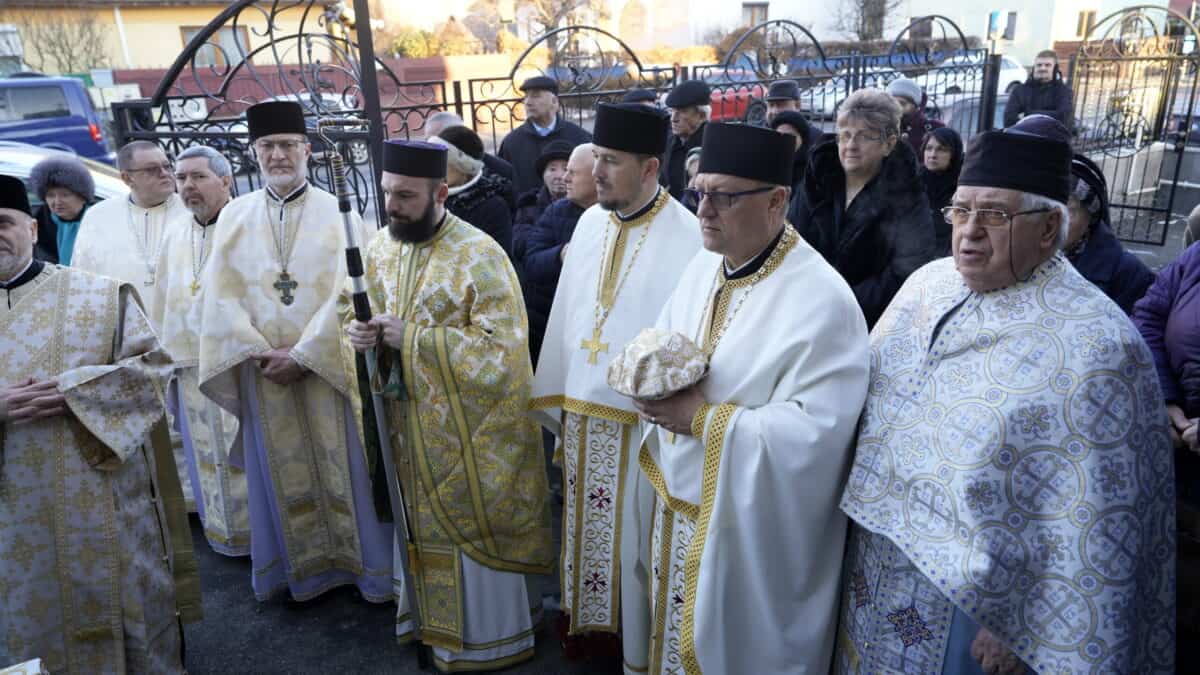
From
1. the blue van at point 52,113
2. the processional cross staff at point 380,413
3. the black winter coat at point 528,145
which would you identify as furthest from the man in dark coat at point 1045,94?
the blue van at point 52,113

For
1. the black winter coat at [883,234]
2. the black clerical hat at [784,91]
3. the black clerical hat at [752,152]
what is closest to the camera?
the black clerical hat at [752,152]

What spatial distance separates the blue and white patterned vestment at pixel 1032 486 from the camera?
6.18 ft

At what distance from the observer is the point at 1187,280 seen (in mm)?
2676

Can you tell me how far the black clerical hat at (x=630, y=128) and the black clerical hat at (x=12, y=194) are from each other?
2074 mm

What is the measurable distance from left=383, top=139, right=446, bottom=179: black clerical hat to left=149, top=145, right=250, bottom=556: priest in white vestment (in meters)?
1.38

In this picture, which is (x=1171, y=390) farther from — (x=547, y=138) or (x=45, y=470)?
(x=547, y=138)

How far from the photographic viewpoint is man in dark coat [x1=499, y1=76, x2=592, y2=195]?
666 centimetres

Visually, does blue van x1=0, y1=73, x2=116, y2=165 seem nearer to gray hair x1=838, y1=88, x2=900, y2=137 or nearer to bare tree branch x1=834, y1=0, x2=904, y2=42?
gray hair x1=838, y1=88, x2=900, y2=137

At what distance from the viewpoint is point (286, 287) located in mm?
3764

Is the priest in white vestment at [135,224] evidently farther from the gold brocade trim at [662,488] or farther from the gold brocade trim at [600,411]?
the gold brocade trim at [662,488]

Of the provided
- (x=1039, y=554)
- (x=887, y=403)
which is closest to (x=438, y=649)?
(x=887, y=403)

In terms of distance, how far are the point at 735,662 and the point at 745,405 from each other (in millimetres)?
771

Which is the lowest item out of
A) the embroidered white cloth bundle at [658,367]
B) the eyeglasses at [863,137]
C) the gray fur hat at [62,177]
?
the embroidered white cloth bundle at [658,367]

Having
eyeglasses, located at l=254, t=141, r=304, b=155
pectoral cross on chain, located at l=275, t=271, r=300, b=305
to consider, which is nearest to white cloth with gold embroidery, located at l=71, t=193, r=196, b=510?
eyeglasses, located at l=254, t=141, r=304, b=155
